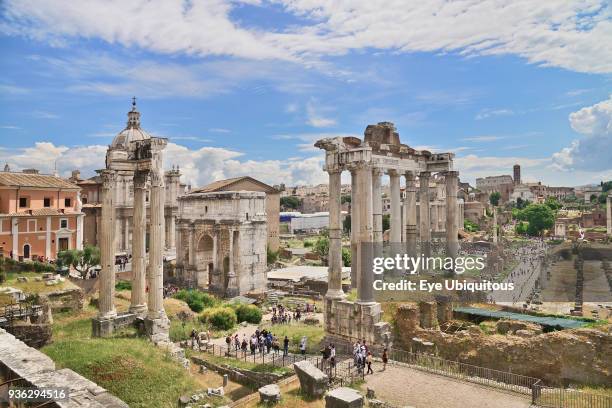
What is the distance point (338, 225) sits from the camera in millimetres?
17312

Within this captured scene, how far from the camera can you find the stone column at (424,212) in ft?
72.9

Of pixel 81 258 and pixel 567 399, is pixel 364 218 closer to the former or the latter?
pixel 567 399

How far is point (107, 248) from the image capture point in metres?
17.3

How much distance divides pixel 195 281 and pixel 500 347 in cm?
2974

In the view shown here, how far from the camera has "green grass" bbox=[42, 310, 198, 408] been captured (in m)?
11.6

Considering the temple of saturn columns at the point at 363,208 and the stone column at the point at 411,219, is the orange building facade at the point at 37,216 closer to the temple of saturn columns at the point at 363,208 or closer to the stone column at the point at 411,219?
the temple of saturn columns at the point at 363,208

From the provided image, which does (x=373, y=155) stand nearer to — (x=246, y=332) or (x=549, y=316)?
(x=549, y=316)

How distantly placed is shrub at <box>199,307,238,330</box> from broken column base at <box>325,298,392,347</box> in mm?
8718

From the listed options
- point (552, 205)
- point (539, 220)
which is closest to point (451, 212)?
point (539, 220)

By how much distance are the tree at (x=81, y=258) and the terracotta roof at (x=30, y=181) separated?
6.06 m

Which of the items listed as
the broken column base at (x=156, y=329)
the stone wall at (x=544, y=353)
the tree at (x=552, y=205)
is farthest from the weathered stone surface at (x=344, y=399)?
the tree at (x=552, y=205)

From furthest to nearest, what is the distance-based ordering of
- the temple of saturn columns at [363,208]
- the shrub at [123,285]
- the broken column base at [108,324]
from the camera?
the shrub at [123,285]
the broken column base at [108,324]
the temple of saturn columns at [363,208]

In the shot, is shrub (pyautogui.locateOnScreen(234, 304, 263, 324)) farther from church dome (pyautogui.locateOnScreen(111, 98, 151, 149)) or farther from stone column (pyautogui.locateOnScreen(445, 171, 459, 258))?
church dome (pyautogui.locateOnScreen(111, 98, 151, 149))

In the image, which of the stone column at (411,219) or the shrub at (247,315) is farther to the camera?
the shrub at (247,315)
